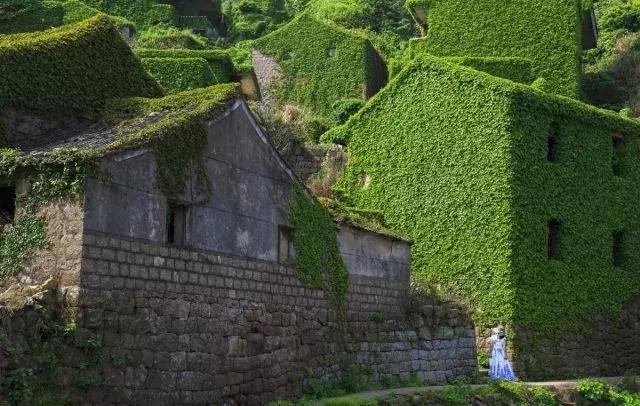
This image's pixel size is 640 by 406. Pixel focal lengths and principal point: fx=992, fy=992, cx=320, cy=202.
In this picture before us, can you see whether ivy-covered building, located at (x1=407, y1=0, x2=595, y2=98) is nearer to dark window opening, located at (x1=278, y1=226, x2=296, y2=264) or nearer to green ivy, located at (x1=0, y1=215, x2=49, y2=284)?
dark window opening, located at (x1=278, y1=226, x2=296, y2=264)

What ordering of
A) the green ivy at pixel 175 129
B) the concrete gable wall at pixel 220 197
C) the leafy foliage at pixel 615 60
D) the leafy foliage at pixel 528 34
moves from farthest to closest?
the leafy foliage at pixel 615 60
the leafy foliage at pixel 528 34
the green ivy at pixel 175 129
the concrete gable wall at pixel 220 197

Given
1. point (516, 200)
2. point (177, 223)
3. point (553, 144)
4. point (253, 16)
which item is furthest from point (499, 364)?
point (253, 16)

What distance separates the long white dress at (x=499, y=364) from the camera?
73.7 ft

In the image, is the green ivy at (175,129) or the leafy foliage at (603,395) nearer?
the green ivy at (175,129)

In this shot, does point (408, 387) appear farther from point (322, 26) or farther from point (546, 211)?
point (322, 26)

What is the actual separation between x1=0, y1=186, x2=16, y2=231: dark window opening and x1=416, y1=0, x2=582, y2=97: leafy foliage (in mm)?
23549

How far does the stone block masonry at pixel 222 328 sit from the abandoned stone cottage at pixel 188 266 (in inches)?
0.9

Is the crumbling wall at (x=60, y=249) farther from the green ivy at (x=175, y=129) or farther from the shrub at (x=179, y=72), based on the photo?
the shrub at (x=179, y=72)

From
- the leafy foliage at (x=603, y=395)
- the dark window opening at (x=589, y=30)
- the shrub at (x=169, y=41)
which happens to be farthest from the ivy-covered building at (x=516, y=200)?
the shrub at (x=169, y=41)

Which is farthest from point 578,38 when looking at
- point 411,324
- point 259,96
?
point 411,324

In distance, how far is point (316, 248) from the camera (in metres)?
17.8

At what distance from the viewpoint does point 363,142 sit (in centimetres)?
2812

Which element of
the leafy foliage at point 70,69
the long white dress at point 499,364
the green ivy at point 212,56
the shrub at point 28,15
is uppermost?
the shrub at point 28,15

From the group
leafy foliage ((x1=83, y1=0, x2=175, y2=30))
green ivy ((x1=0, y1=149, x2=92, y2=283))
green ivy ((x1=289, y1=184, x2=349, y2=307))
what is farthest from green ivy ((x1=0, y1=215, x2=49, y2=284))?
leafy foliage ((x1=83, y1=0, x2=175, y2=30))
